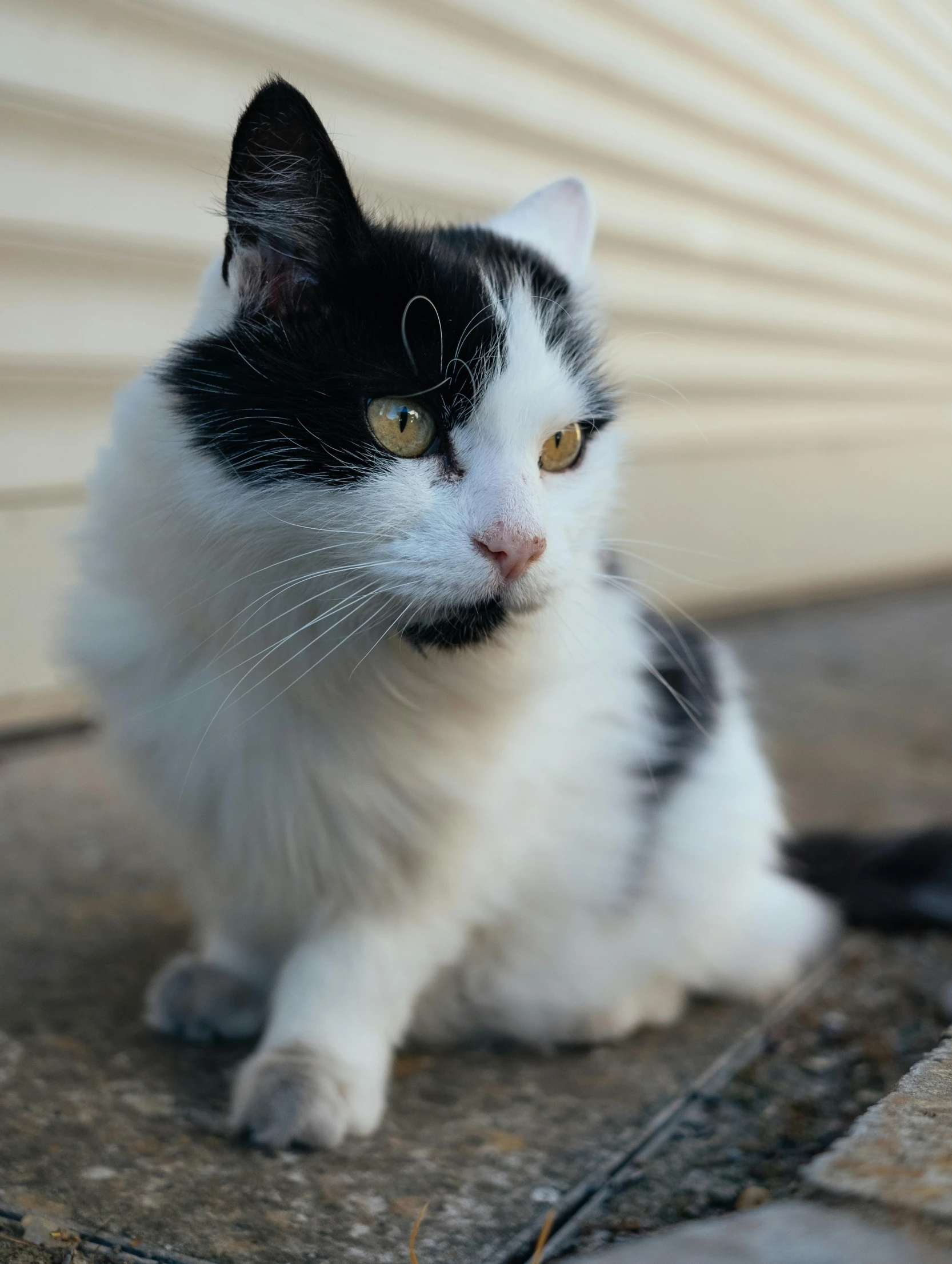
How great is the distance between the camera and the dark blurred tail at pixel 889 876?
2.24m

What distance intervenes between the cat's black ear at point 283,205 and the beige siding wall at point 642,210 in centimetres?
6

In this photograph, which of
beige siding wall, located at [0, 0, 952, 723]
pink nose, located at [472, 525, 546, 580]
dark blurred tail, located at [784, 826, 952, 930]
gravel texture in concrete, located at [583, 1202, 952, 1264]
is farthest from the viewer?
beige siding wall, located at [0, 0, 952, 723]

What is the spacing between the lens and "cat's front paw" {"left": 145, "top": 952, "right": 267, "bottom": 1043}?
175cm

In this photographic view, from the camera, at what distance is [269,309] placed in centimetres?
144

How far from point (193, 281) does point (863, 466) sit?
4.00 meters

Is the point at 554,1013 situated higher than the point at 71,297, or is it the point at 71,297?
the point at 71,297

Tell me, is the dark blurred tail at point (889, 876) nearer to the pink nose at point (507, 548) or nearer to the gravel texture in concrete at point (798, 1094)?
the gravel texture in concrete at point (798, 1094)

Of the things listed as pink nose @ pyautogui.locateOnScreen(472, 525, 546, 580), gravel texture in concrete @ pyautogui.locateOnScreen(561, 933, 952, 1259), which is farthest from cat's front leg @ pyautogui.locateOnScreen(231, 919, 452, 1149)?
pink nose @ pyautogui.locateOnScreen(472, 525, 546, 580)

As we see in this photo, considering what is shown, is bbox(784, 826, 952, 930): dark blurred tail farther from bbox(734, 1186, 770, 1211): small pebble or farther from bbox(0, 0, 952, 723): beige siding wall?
bbox(734, 1186, 770, 1211): small pebble

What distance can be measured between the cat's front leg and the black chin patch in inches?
16.5

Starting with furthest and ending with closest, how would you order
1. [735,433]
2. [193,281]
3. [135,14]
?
[735,433] < [193,281] < [135,14]

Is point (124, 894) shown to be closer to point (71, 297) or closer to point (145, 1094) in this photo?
point (145, 1094)

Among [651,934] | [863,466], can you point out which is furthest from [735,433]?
[651,934]

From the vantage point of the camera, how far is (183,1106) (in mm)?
1550
